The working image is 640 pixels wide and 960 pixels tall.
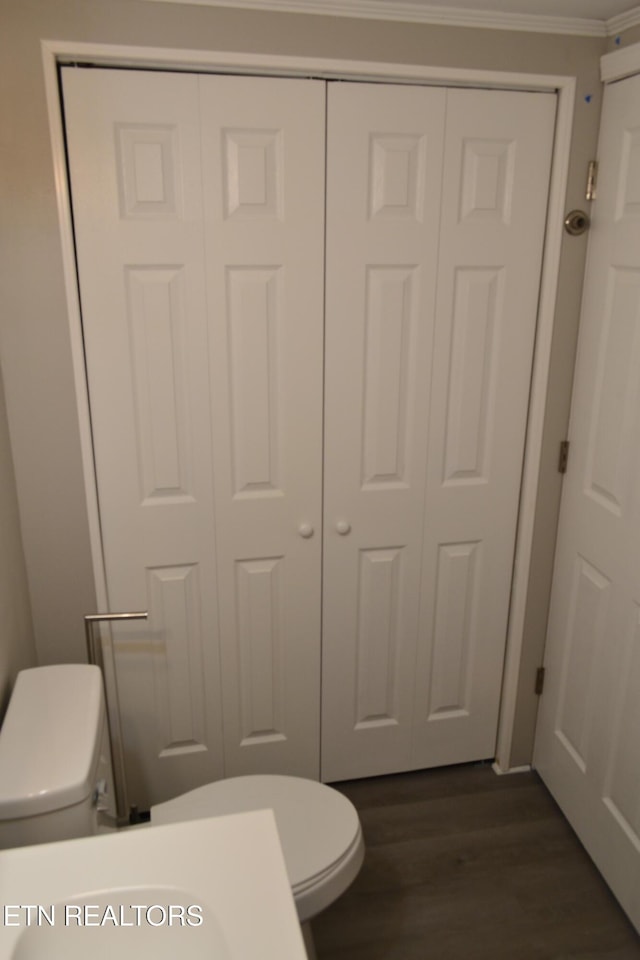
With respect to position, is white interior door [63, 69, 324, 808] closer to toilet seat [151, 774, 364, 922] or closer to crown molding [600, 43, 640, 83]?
toilet seat [151, 774, 364, 922]

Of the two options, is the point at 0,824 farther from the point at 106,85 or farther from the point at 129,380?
the point at 106,85

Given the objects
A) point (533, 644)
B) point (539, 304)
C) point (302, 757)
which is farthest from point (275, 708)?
point (539, 304)

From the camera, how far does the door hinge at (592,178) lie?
180cm

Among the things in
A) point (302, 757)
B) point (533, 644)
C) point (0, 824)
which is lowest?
point (302, 757)

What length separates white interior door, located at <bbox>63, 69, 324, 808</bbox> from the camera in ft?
5.29

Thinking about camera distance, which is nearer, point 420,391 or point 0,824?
point 0,824

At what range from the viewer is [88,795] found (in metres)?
1.29

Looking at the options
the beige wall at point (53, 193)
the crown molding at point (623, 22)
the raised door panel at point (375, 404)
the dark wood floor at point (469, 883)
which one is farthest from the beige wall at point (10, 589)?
the crown molding at point (623, 22)

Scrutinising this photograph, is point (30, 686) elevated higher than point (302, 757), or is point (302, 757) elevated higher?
point (30, 686)

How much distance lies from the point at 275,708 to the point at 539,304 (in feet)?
4.41

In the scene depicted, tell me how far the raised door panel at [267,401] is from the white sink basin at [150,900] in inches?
36.7

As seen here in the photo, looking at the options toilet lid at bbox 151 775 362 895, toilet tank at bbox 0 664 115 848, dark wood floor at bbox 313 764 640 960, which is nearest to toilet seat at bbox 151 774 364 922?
toilet lid at bbox 151 775 362 895

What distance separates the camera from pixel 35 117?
5.00 ft

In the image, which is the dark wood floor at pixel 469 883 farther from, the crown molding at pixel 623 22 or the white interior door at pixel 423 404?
the crown molding at pixel 623 22
